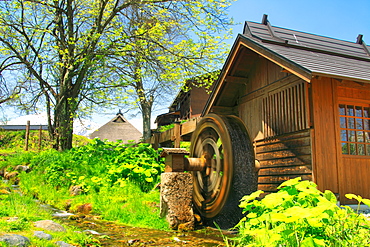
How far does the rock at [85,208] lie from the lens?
271 inches

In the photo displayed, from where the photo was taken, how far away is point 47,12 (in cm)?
1519

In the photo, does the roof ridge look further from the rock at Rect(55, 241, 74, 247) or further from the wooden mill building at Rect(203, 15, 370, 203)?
the rock at Rect(55, 241, 74, 247)

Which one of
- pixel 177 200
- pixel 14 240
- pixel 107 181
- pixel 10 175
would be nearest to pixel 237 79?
pixel 107 181

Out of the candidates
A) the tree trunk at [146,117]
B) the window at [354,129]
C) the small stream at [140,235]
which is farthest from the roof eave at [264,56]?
the tree trunk at [146,117]

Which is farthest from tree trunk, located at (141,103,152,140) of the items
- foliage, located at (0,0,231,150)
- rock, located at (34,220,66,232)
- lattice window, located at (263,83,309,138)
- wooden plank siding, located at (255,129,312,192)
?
rock, located at (34,220,66,232)

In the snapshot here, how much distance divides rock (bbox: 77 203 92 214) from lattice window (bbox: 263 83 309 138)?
4.55 m

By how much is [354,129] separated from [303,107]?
1.21m

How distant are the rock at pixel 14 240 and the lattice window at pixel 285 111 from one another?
18.2 feet

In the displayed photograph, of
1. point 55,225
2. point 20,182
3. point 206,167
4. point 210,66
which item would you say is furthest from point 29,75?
point 55,225

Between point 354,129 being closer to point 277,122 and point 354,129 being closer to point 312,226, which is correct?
point 277,122

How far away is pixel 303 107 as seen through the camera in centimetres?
702

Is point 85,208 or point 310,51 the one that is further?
point 310,51

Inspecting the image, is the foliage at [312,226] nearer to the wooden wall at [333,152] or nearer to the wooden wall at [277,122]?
the wooden wall at [333,152]

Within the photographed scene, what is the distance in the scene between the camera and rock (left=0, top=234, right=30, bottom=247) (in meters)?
2.81
